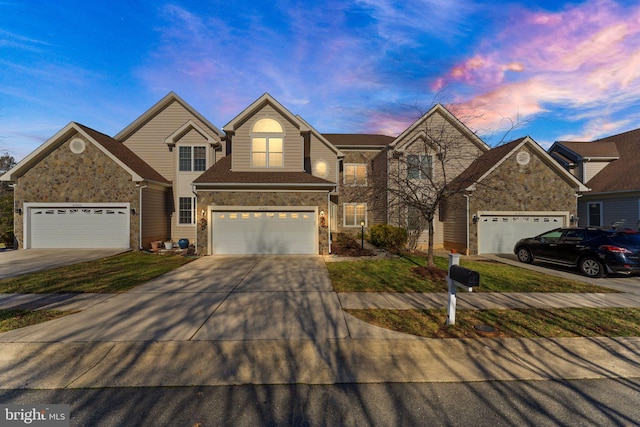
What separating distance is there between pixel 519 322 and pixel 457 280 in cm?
182

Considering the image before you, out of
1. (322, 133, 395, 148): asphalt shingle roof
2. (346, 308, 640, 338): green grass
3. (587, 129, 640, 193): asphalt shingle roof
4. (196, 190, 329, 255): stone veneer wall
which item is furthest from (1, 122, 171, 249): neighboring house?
(587, 129, 640, 193): asphalt shingle roof

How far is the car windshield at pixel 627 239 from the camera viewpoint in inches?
373

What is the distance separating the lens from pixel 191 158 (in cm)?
1847

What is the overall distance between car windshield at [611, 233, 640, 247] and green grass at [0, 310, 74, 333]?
16080 mm

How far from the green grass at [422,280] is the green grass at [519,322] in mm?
1742

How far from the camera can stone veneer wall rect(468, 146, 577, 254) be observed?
49.2ft

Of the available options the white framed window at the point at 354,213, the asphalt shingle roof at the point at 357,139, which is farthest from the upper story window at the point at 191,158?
the white framed window at the point at 354,213

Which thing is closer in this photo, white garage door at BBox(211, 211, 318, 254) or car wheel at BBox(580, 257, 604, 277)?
car wheel at BBox(580, 257, 604, 277)

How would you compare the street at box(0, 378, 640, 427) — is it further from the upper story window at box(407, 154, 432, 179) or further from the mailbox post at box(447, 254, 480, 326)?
the upper story window at box(407, 154, 432, 179)

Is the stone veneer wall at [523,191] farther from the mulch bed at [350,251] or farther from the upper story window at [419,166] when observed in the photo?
the mulch bed at [350,251]

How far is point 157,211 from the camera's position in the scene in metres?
17.1

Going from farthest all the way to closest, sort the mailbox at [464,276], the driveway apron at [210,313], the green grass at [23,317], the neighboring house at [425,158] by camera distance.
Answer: the neighboring house at [425,158], the green grass at [23,317], the driveway apron at [210,313], the mailbox at [464,276]

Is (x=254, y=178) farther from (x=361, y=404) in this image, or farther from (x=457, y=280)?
(x=361, y=404)

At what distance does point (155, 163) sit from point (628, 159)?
102ft
